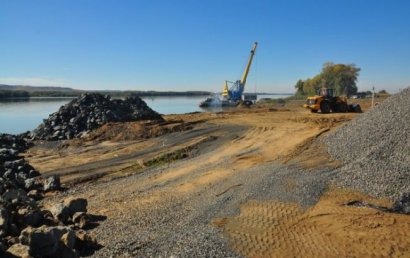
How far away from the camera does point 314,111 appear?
29625 millimetres

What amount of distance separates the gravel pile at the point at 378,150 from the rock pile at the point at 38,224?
6836 mm

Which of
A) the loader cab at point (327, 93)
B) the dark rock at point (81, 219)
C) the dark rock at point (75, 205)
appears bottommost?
the dark rock at point (81, 219)

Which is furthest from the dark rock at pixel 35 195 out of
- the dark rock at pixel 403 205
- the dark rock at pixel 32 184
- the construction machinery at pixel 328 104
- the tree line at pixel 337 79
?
the tree line at pixel 337 79

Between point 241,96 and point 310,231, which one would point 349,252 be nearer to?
point 310,231

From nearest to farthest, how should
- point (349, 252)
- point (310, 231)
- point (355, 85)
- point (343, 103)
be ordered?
1. point (349, 252)
2. point (310, 231)
3. point (343, 103)
4. point (355, 85)

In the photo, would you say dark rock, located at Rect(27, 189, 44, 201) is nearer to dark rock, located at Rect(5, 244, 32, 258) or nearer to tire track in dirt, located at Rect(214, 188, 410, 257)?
dark rock, located at Rect(5, 244, 32, 258)

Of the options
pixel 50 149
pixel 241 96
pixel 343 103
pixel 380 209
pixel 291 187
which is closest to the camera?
pixel 380 209

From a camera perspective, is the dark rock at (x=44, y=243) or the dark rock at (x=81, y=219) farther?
the dark rock at (x=81, y=219)

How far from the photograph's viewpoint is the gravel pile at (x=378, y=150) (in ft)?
33.9

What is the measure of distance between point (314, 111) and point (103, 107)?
1474cm

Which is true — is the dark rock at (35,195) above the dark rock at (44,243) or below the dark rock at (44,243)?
below

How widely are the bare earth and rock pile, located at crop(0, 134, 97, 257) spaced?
0.52m

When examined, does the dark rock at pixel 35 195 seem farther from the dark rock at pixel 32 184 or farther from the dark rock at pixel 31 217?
the dark rock at pixel 31 217

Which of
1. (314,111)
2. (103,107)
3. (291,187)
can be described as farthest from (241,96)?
(291,187)
